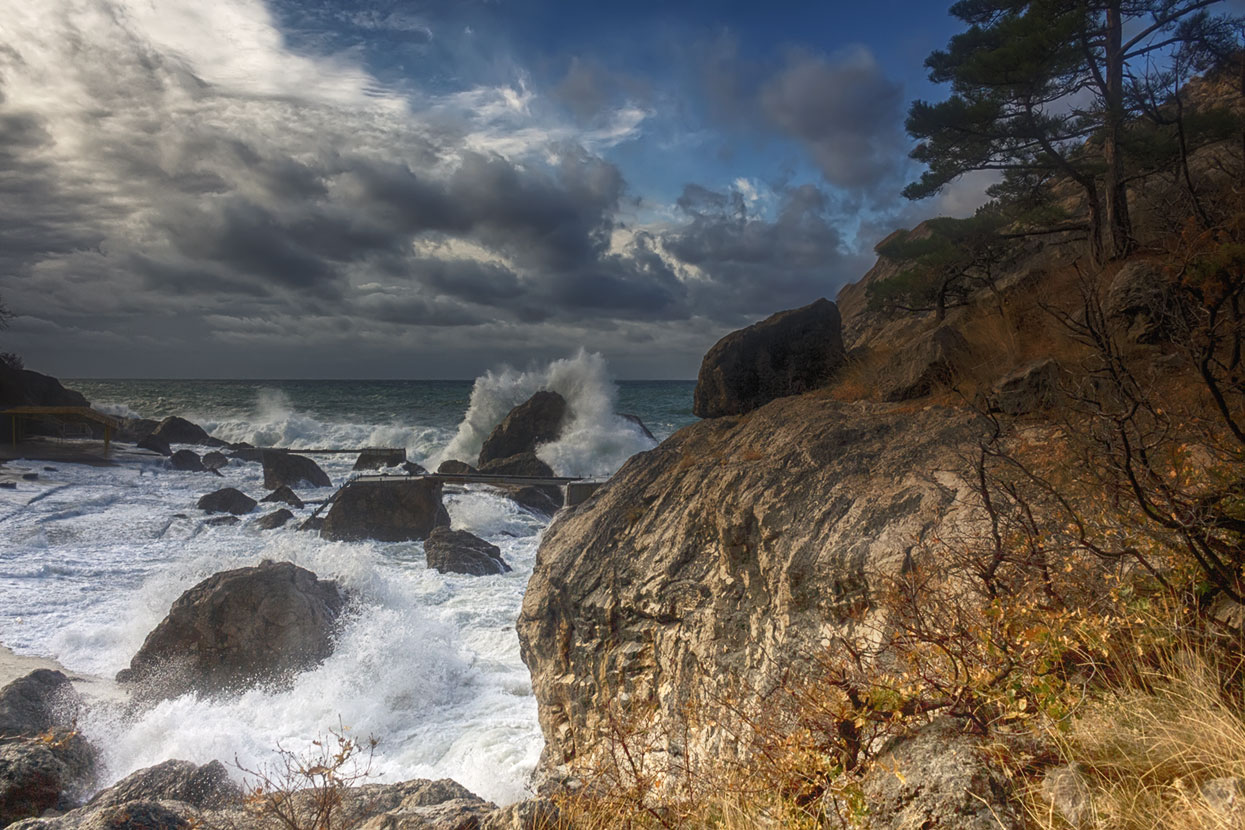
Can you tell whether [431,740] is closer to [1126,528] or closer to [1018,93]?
[1126,528]

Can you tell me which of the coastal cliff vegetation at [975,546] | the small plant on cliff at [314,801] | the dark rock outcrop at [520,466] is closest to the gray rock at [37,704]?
the small plant on cliff at [314,801]

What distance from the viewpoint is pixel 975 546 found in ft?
12.8

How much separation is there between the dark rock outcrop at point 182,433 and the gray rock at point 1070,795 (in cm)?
4387

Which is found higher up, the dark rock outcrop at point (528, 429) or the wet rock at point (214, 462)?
the dark rock outcrop at point (528, 429)

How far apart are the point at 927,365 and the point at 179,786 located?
7555 millimetres

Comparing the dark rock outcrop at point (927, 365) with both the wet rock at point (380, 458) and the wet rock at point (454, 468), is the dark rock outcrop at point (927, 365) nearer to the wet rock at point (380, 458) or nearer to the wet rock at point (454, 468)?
the wet rock at point (454, 468)

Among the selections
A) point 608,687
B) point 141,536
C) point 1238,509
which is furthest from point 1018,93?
point 141,536

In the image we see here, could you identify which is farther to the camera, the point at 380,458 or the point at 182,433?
the point at 182,433

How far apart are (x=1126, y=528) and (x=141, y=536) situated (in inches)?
836

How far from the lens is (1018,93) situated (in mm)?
9336

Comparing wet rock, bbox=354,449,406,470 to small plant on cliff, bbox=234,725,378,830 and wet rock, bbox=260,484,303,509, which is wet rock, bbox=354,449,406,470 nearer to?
wet rock, bbox=260,484,303,509

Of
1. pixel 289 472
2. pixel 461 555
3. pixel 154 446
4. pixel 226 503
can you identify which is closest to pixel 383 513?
pixel 461 555

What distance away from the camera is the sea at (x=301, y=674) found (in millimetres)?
7699

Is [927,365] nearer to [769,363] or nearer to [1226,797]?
[769,363]
